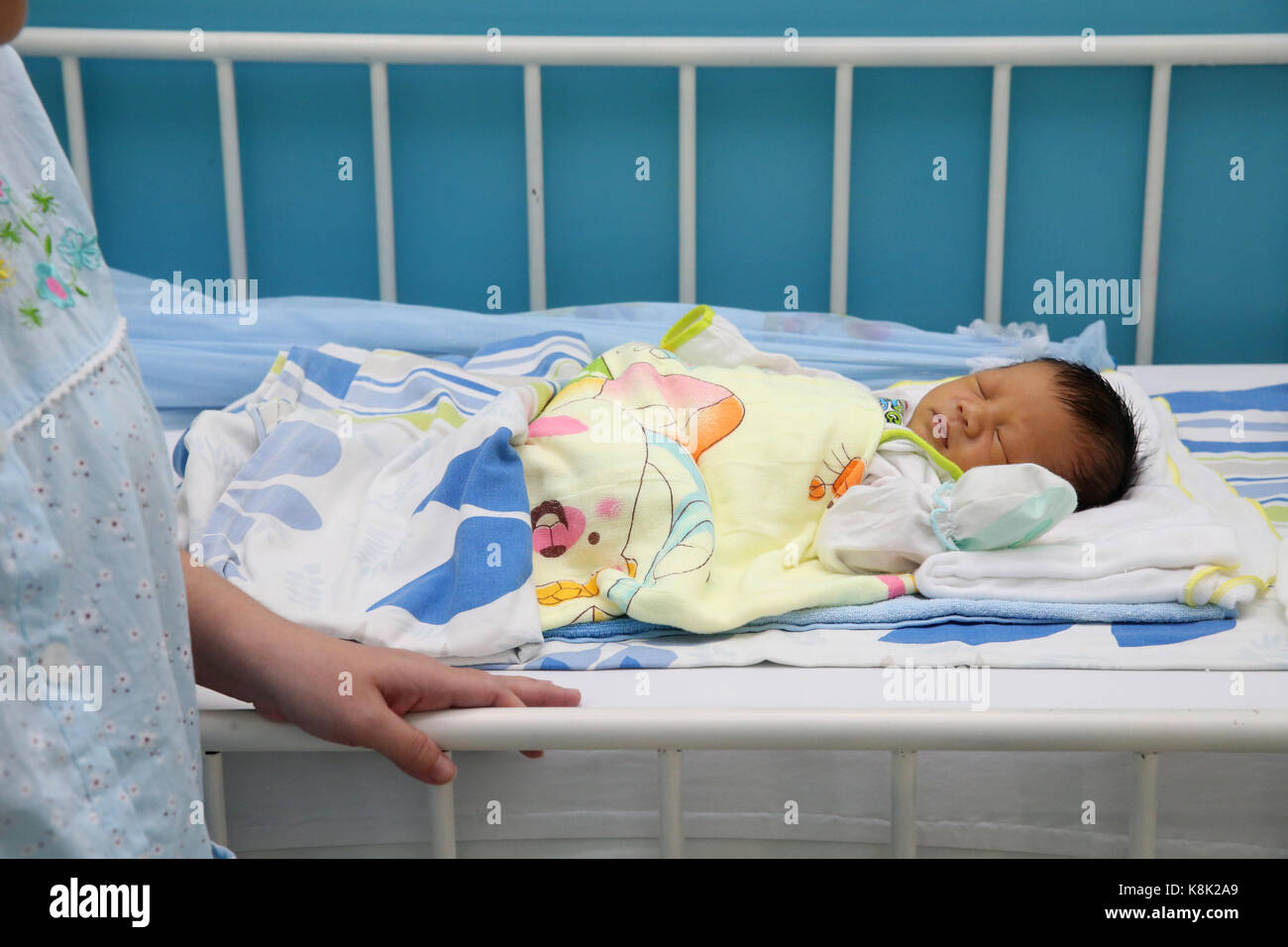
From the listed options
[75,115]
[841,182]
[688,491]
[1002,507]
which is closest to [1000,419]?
[1002,507]

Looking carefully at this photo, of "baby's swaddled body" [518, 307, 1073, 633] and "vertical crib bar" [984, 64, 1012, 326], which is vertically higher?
"vertical crib bar" [984, 64, 1012, 326]

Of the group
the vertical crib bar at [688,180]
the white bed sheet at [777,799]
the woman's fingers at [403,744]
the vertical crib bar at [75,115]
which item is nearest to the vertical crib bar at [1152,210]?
the vertical crib bar at [688,180]

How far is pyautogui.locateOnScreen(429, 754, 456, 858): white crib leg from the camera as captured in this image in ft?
2.16

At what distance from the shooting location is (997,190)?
56.3 inches

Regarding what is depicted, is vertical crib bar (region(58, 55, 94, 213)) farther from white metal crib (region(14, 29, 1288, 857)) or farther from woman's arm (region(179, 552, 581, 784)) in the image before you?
woman's arm (region(179, 552, 581, 784))

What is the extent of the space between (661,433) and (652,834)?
341 millimetres

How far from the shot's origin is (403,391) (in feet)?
3.54

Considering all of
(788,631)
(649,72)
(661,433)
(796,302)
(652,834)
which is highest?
(649,72)

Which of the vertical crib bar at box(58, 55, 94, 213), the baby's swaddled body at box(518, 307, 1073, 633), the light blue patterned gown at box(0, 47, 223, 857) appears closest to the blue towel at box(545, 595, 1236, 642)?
the baby's swaddled body at box(518, 307, 1073, 633)

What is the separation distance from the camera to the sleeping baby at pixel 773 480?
836 mm

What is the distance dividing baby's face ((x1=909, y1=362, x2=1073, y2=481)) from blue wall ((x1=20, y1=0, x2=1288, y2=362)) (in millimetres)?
440
